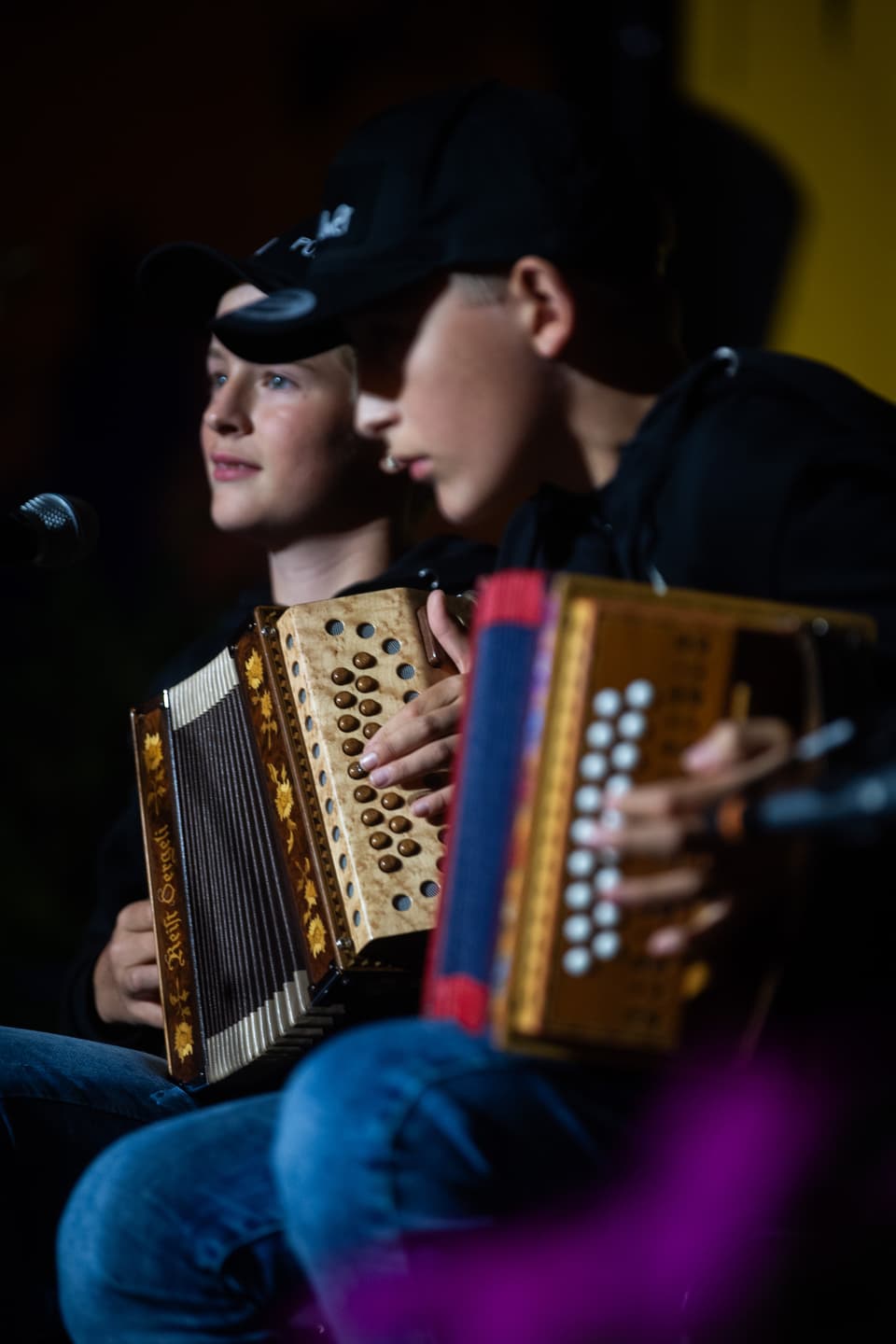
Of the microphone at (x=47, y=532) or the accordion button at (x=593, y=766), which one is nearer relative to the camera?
the accordion button at (x=593, y=766)

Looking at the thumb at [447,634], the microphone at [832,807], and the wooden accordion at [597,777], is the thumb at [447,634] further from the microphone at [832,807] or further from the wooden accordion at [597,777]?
the microphone at [832,807]

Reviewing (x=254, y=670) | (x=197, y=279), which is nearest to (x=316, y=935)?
(x=254, y=670)

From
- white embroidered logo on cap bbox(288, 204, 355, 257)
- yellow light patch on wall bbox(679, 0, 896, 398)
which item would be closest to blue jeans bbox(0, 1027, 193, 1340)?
white embroidered logo on cap bbox(288, 204, 355, 257)

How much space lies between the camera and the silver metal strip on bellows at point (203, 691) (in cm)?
150

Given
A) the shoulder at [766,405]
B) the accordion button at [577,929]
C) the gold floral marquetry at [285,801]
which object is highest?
the shoulder at [766,405]

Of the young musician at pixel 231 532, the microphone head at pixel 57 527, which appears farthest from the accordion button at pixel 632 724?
the young musician at pixel 231 532

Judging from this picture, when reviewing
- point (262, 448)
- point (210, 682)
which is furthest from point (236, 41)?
point (210, 682)

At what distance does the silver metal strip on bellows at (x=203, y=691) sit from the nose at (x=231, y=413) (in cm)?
34

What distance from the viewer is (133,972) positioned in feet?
5.28

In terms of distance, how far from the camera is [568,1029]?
2.71 ft

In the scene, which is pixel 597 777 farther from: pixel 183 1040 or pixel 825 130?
pixel 825 130

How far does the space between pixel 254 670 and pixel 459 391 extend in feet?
1.47

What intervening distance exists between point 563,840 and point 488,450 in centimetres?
39

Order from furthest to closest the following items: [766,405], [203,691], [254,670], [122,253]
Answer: [122,253] → [203,691] → [254,670] → [766,405]
